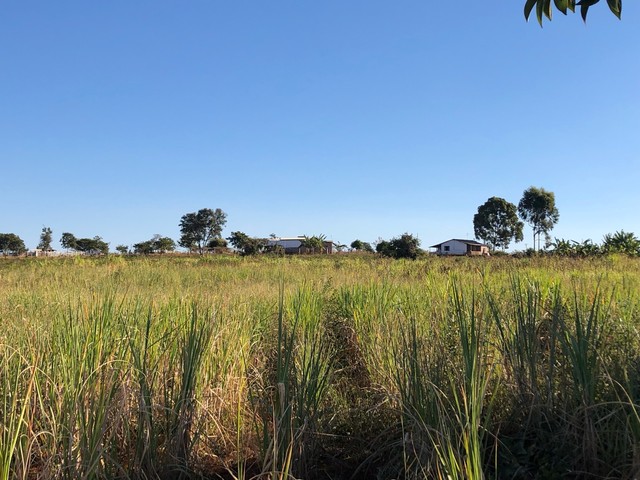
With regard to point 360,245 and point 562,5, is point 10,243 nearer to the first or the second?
point 360,245

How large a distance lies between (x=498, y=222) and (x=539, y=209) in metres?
5.41

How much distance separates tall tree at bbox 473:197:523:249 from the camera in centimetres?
6228

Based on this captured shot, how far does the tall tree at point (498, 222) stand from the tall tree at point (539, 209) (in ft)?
5.34

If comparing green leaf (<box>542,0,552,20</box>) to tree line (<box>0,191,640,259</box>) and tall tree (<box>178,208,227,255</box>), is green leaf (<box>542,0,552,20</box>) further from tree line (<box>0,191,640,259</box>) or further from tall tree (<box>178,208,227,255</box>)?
tall tree (<box>178,208,227,255</box>)

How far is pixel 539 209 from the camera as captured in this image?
199 ft

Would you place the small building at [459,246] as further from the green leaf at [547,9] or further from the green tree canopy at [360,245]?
the green leaf at [547,9]

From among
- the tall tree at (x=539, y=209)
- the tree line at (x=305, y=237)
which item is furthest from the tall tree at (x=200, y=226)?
the tall tree at (x=539, y=209)

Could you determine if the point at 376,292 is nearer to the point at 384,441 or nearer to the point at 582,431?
the point at 384,441

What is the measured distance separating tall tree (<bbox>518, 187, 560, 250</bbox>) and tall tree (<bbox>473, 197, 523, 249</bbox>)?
1.63 metres

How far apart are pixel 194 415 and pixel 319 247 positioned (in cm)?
5252

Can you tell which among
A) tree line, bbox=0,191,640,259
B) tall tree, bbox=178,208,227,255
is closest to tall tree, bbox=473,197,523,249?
tree line, bbox=0,191,640,259

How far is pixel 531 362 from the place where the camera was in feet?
7.08

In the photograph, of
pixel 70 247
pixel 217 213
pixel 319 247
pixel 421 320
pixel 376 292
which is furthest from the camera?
pixel 217 213

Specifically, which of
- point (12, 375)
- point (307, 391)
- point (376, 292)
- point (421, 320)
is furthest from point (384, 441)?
point (376, 292)
